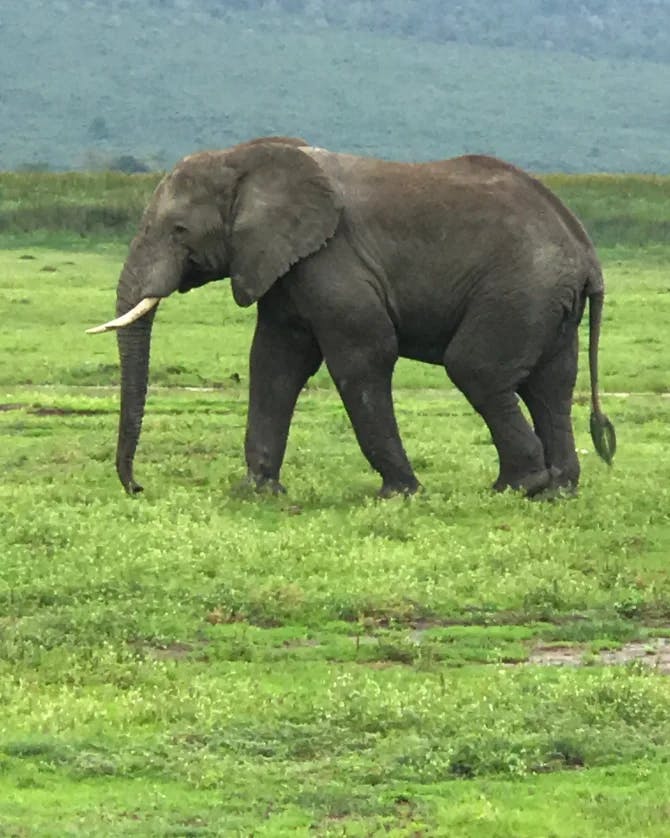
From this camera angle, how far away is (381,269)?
1484 centimetres

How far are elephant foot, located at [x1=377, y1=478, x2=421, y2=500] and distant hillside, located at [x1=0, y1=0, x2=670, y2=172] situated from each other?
100017mm

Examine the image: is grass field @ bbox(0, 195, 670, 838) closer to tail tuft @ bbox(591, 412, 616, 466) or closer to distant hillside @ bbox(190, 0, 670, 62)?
tail tuft @ bbox(591, 412, 616, 466)

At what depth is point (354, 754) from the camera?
8617mm

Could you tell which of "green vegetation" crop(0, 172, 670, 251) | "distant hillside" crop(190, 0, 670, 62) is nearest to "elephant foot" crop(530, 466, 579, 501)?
"green vegetation" crop(0, 172, 670, 251)

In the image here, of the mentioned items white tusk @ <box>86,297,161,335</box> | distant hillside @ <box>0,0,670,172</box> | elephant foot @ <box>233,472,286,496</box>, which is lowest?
distant hillside @ <box>0,0,670,172</box>

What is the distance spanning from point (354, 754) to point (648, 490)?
6665mm

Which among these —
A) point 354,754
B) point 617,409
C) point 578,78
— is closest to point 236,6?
point 578,78

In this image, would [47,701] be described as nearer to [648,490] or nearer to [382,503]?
[382,503]

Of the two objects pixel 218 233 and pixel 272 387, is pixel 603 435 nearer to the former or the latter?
pixel 272 387

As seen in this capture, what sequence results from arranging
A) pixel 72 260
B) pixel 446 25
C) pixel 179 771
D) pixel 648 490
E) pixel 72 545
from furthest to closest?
pixel 446 25, pixel 72 260, pixel 648 490, pixel 72 545, pixel 179 771

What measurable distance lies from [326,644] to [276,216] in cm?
480

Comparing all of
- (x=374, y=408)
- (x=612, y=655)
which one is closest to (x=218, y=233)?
(x=374, y=408)

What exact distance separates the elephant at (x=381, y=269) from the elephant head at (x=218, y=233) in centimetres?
1

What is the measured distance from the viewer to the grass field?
318 inches
